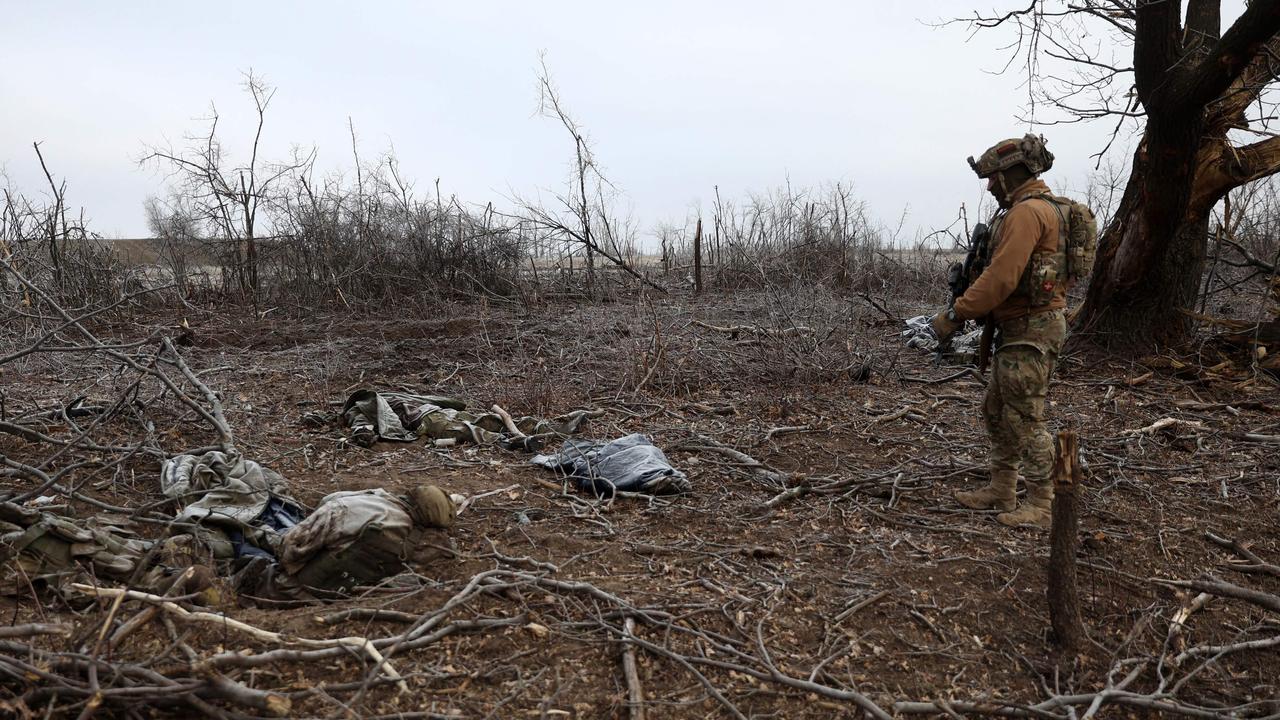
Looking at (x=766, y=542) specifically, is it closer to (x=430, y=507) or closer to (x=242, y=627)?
(x=430, y=507)

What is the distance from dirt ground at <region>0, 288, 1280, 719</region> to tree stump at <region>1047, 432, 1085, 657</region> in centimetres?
7

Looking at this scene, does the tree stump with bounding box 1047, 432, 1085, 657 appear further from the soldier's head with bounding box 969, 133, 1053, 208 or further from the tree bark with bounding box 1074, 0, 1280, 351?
the tree bark with bounding box 1074, 0, 1280, 351

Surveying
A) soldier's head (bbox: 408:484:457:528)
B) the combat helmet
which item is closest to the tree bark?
the combat helmet

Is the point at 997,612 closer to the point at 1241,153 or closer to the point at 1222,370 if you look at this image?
the point at 1222,370

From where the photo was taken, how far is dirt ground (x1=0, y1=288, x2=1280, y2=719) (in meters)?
2.50

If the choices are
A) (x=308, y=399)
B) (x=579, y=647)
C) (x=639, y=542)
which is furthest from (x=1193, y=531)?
(x=308, y=399)

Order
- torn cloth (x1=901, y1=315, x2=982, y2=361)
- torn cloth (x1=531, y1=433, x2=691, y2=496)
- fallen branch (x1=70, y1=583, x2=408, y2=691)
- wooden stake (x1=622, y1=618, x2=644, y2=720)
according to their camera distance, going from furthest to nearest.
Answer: torn cloth (x1=901, y1=315, x2=982, y2=361) < torn cloth (x1=531, y1=433, x2=691, y2=496) < fallen branch (x1=70, y1=583, x2=408, y2=691) < wooden stake (x1=622, y1=618, x2=644, y2=720)

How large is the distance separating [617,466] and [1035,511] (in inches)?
86.2

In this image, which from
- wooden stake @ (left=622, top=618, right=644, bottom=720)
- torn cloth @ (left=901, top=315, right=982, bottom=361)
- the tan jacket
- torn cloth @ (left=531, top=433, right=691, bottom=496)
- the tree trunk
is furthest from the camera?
torn cloth @ (left=901, top=315, right=982, bottom=361)

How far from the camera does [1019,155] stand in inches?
148

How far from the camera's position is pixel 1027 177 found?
3.80 metres

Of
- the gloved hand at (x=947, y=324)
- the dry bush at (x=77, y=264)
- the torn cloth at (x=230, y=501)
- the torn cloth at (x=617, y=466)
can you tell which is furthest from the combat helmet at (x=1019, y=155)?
the dry bush at (x=77, y=264)

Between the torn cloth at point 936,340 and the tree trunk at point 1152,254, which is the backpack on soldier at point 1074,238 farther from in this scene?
the tree trunk at point 1152,254

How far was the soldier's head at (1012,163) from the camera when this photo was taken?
148 inches
